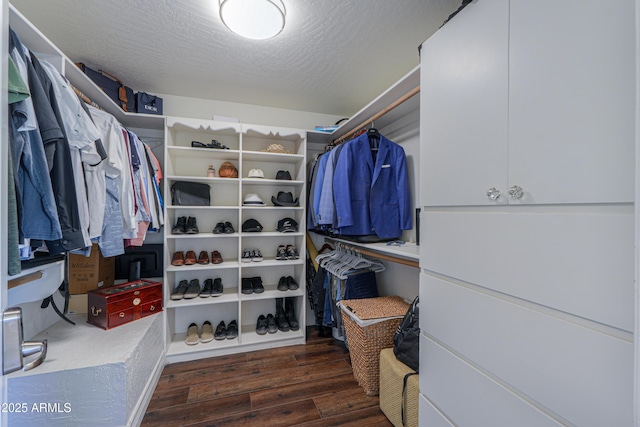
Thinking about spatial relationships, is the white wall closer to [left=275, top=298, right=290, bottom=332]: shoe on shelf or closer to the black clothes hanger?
the black clothes hanger

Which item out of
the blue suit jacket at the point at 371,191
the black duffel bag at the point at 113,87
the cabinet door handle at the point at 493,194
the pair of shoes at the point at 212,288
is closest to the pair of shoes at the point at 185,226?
the pair of shoes at the point at 212,288

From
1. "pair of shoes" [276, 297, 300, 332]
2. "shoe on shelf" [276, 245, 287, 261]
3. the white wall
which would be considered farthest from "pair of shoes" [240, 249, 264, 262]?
the white wall

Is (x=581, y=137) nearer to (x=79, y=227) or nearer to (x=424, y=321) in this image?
(x=424, y=321)

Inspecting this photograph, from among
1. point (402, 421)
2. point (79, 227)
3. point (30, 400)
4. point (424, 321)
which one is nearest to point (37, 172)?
point (79, 227)

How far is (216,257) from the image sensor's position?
2.20 meters

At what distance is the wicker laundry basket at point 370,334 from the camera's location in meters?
1.52

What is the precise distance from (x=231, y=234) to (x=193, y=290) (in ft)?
1.89

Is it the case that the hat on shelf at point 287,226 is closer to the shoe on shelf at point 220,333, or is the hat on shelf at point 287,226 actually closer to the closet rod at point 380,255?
the closet rod at point 380,255

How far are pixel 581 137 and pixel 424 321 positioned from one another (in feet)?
2.61

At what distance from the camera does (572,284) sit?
1.86 feet

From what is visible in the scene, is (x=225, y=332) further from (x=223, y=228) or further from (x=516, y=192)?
(x=516, y=192)

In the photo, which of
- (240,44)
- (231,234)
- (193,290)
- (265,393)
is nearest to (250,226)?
(231,234)

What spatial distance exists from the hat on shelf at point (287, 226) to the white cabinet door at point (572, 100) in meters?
1.80

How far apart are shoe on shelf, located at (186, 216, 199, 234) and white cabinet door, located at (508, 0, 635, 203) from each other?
7.02 ft
